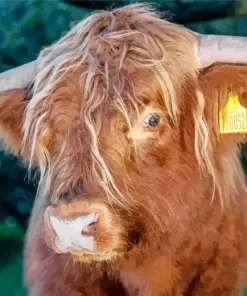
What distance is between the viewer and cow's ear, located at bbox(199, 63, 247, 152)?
114cm

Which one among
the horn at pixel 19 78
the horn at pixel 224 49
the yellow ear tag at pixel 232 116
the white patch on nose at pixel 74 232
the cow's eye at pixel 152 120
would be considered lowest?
the white patch on nose at pixel 74 232

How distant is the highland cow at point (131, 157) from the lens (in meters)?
1.11

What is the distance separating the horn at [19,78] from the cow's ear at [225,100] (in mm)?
320

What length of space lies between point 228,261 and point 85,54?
0.49 m

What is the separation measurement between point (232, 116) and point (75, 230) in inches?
14.4

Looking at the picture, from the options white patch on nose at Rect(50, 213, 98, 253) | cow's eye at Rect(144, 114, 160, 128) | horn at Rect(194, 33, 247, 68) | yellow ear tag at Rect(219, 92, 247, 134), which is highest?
horn at Rect(194, 33, 247, 68)

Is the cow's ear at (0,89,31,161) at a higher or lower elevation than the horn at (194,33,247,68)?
lower

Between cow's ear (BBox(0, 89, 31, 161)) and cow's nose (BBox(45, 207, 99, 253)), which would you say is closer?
cow's nose (BBox(45, 207, 99, 253))

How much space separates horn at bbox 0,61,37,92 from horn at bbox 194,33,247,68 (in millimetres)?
324

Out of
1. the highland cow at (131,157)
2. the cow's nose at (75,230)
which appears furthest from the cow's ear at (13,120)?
the cow's nose at (75,230)

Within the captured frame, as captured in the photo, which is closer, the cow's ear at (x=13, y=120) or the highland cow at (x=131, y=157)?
the highland cow at (x=131, y=157)

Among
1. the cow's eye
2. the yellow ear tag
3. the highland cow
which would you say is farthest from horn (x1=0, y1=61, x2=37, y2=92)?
the yellow ear tag

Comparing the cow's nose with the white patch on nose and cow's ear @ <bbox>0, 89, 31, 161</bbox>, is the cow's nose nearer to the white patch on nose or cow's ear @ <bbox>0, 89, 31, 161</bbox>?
the white patch on nose

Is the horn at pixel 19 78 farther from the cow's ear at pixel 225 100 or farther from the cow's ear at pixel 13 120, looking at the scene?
the cow's ear at pixel 225 100
